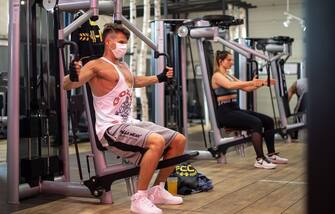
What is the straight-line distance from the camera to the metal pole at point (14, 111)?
3506 millimetres

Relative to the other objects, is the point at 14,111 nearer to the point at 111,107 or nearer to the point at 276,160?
the point at 111,107

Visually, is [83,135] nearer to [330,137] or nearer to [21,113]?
[21,113]

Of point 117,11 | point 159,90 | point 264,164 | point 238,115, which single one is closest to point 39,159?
point 117,11

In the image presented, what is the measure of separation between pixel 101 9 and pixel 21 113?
1.03 metres

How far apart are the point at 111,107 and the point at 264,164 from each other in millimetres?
2468

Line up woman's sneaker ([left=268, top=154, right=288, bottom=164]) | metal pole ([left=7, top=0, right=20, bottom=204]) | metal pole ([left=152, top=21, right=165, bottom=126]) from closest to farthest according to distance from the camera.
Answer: metal pole ([left=7, top=0, right=20, bottom=204]), metal pole ([left=152, top=21, right=165, bottom=126]), woman's sneaker ([left=268, top=154, right=288, bottom=164])

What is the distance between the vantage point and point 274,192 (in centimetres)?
397

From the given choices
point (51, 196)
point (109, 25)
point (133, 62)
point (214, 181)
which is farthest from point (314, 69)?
point (133, 62)

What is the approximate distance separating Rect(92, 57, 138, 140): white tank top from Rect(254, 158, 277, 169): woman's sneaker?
2322 mm

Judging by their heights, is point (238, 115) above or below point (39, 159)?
above

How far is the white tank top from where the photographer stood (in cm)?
339

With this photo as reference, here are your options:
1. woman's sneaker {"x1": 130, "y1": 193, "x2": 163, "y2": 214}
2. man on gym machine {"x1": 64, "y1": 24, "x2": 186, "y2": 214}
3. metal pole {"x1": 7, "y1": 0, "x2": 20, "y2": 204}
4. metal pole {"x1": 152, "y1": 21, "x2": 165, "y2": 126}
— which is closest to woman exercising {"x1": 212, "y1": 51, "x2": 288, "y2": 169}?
metal pole {"x1": 152, "y1": 21, "x2": 165, "y2": 126}

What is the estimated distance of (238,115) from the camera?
5367mm

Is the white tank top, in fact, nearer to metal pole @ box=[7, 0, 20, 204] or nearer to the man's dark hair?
the man's dark hair
